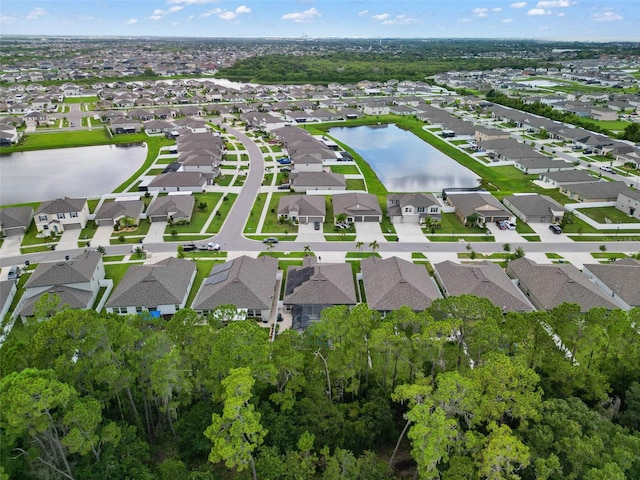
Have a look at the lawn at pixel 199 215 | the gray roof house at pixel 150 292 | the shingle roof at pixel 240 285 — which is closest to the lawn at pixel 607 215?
the shingle roof at pixel 240 285

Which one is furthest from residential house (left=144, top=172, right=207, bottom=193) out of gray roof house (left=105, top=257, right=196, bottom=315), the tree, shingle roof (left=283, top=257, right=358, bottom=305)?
the tree

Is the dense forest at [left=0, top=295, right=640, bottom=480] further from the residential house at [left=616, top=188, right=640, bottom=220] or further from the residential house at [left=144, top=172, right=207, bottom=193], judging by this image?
the residential house at [left=144, top=172, right=207, bottom=193]

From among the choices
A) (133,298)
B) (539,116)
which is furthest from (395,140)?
(133,298)

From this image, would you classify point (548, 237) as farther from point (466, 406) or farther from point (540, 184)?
point (466, 406)

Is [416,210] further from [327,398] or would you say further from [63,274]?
[63,274]

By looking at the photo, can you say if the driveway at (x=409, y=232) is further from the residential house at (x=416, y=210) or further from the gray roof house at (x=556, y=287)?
the gray roof house at (x=556, y=287)
